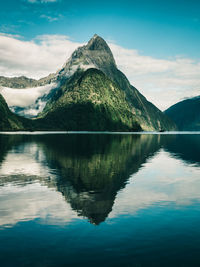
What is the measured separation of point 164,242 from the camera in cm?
1889

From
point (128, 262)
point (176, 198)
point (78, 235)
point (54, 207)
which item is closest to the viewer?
point (128, 262)

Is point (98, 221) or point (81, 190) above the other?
point (98, 221)

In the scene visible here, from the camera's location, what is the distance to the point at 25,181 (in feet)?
128

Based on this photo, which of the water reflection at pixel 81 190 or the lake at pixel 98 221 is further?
the water reflection at pixel 81 190

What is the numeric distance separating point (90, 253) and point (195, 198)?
18.0 m

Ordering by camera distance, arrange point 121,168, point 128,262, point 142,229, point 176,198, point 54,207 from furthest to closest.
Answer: point 121,168, point 176,198, point 54,207, point 142,229, point 128,262

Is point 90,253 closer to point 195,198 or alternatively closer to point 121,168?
point 195,198

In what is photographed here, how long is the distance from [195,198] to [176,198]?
2067mm

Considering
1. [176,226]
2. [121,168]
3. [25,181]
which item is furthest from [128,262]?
[121,168]

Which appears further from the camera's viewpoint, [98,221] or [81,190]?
[81,190]

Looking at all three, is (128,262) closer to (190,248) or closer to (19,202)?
(190,248)

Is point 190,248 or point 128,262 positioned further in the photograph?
point 190,248

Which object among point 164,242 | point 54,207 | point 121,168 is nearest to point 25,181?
point 54,207

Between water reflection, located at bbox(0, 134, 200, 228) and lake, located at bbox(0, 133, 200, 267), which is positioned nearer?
lake, located at bbox(0, 133, 200, 267)
